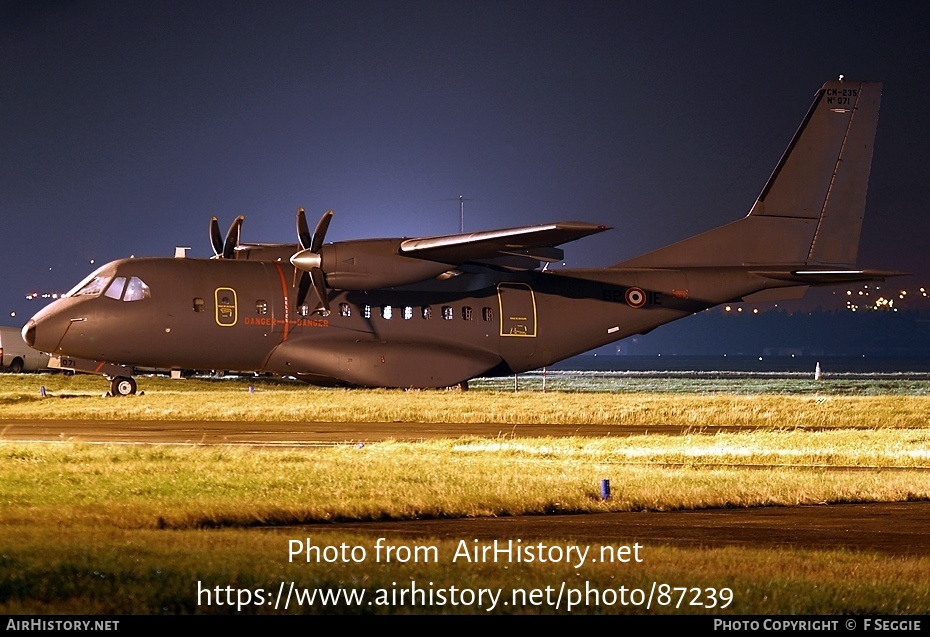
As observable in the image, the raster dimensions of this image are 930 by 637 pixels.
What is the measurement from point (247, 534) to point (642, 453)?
1152 cm

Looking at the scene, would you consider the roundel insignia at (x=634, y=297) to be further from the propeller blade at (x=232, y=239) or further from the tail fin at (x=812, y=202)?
the propeller blade at (x=232, y=239)

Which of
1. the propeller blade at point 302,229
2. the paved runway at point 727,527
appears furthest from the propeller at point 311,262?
the paved runway at point 727,527

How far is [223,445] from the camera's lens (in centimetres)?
2291

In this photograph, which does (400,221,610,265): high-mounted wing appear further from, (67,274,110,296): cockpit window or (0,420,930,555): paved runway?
(0,420,930,555): paved runway

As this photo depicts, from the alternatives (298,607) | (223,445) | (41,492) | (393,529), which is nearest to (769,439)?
(223,445)

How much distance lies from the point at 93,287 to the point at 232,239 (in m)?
5.29

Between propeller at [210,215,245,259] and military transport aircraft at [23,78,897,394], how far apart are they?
2.0 inches

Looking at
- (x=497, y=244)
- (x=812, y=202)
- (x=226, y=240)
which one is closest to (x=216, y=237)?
(x=226, y=240)

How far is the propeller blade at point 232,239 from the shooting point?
37.4 meters

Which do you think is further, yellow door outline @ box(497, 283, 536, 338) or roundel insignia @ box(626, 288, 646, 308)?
roundel insignia @ box(626, 288, 646, 308)

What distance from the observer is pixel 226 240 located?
1478 inches

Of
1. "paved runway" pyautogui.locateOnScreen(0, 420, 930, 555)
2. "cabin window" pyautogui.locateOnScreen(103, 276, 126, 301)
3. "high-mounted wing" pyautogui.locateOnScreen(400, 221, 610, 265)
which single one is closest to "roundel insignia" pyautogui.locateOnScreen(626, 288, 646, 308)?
"high-mounted wing" pyautogui.locateOnScreen(400, 221, 610, 265)

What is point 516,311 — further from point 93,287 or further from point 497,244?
point 93,287

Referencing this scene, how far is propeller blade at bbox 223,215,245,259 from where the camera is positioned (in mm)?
37406
